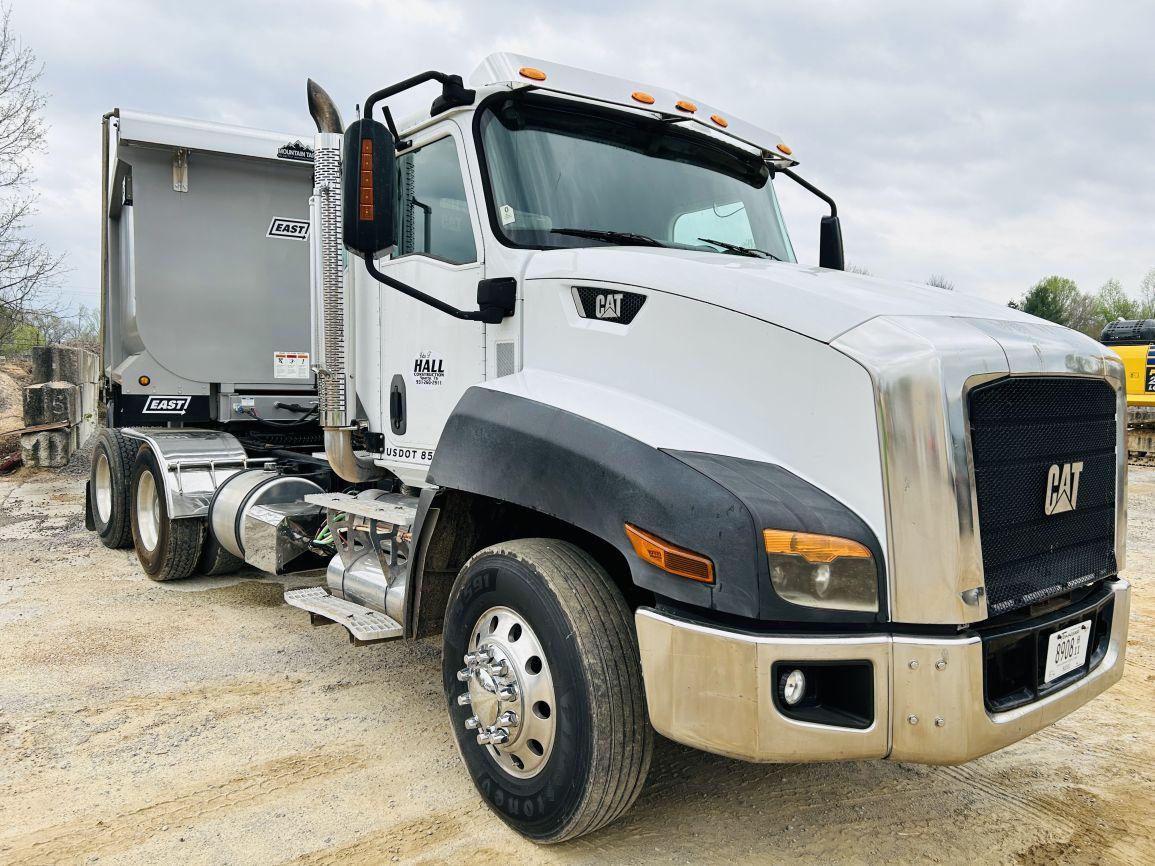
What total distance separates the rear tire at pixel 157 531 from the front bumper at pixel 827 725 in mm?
4771

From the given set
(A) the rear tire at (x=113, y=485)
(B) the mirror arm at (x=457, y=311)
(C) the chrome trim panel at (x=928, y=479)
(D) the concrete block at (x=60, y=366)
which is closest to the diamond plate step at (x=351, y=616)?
(B) the mirror arm at (x=457, y=311)

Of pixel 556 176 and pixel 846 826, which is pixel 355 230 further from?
pixel 846 826

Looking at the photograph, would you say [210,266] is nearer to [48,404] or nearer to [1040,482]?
[1040,482]

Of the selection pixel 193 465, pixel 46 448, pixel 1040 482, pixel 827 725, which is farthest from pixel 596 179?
pixel 46 448

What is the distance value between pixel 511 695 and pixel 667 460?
1.02 metres

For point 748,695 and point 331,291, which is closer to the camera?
point 748,695

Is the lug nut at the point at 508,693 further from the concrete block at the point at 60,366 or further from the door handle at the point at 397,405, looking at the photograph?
the concrete block at the point at 60,366

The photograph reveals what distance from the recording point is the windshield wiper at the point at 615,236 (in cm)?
349

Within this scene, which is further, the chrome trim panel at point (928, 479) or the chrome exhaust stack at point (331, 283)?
the chrome exhaust stack at point (331, 283)

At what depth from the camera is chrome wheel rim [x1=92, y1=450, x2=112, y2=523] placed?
752 cm

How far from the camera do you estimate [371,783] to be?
3428mm

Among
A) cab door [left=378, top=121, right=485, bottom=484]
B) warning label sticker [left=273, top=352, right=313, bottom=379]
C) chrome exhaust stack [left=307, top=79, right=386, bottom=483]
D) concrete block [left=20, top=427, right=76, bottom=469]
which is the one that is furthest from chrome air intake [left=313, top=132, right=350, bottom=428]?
concrete block [left=20, top=427, right=76, bottom=469]

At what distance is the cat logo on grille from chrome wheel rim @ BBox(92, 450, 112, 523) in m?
7.10

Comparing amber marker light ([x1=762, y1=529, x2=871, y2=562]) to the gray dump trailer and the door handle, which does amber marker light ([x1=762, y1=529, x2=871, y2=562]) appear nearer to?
the door handle
